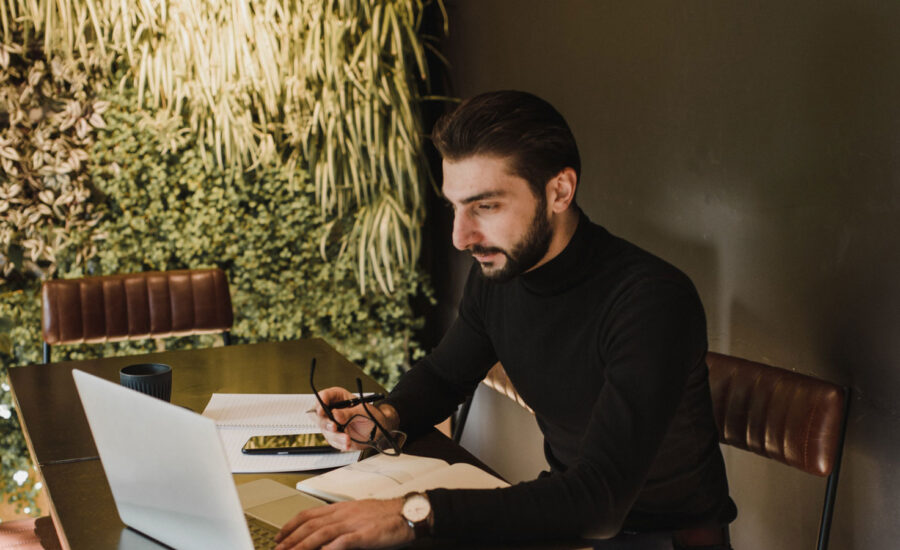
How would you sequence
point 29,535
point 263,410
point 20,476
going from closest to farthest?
point 263,410
point 29,535
point 20,476

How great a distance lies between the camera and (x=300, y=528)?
1093mm

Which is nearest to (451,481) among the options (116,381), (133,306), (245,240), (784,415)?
(784,415)

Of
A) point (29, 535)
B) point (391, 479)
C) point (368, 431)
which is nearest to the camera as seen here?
point (391, 479)

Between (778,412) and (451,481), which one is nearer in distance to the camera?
(451,481)

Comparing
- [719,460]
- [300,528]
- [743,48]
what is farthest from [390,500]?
[743,48]

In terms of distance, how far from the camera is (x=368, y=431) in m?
1.54

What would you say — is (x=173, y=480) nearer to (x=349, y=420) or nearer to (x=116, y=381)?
(x=349, y=420)

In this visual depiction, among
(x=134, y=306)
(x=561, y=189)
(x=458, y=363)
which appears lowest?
(x=134, y=306)

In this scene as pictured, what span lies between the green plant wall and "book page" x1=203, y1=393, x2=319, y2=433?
1.92 metres

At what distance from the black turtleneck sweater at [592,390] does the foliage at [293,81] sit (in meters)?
2.11

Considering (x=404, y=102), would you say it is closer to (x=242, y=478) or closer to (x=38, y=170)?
(x=38, y=170)

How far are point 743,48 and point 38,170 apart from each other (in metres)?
2.85

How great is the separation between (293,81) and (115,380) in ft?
6.69

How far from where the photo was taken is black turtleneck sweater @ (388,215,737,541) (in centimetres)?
116
